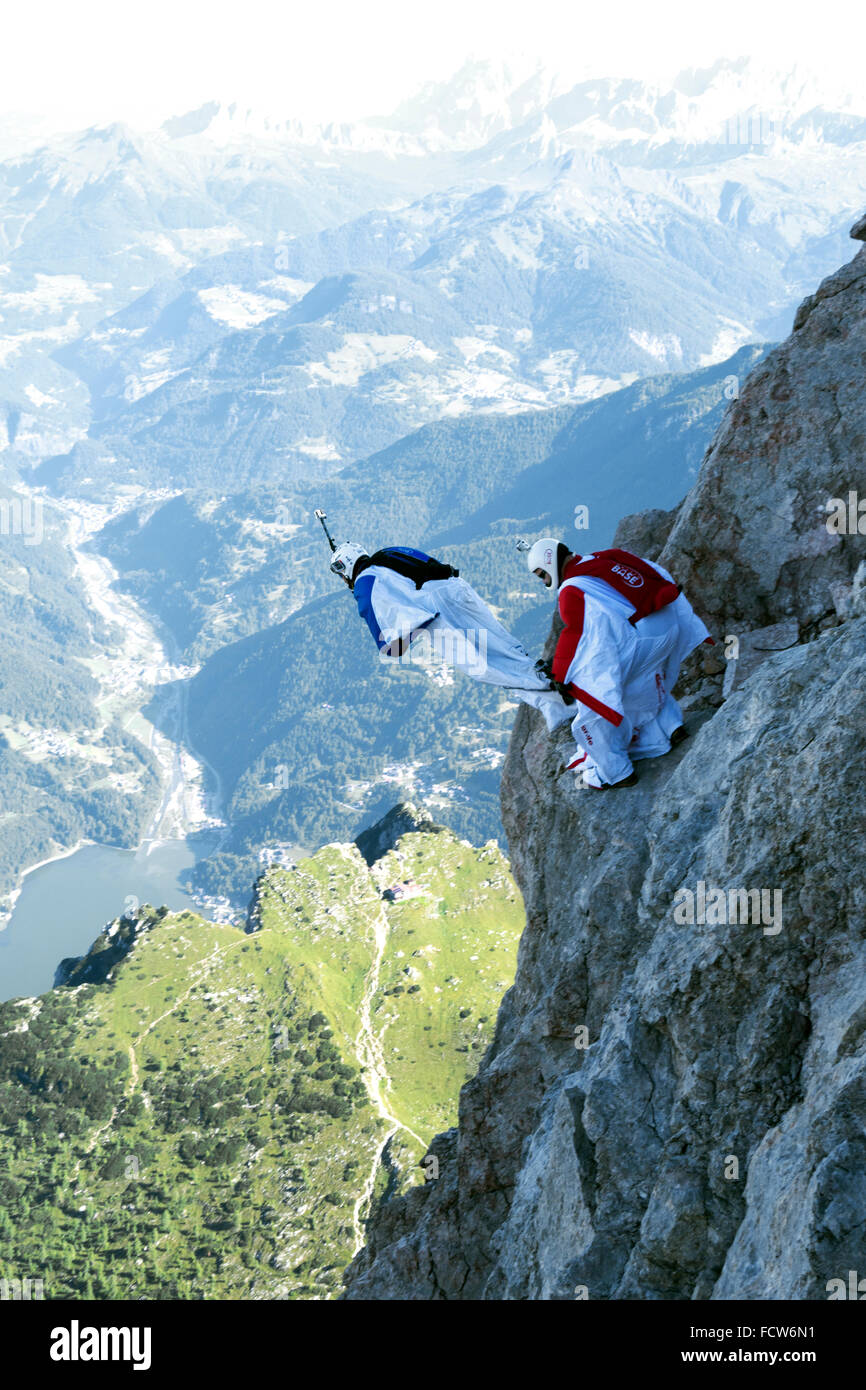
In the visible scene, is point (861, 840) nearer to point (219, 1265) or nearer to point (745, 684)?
point (745, 684)

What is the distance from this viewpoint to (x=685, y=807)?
15.9 m

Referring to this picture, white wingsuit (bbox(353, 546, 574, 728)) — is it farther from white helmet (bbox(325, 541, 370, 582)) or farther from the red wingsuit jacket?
the red wingsuit jacket

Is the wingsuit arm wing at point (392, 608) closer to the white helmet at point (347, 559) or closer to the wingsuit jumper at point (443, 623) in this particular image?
the wingsuit jumper at point (443, 623)

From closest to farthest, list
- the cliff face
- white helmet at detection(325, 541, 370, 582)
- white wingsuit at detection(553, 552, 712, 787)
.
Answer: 1. the cliff face
2. white wingsuit at detection(553, 552, 712, 787)
3. white helmet at detection(325, 541, 370, 582)

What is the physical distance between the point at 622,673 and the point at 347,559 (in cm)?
644

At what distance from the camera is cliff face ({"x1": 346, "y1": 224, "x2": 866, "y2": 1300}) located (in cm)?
1116

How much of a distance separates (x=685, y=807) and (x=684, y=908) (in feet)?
7.36

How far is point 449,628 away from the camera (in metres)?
19.7

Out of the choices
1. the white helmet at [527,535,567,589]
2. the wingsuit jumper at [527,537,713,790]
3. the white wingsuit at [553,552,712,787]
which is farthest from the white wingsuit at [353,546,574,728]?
the white helmet at [527,535,567,589]

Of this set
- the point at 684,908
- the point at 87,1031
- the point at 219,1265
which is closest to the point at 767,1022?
the point at 684,908

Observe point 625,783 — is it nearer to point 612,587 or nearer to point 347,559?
point 612,587

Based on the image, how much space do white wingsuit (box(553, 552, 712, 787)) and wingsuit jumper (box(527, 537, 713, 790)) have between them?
0.02 metres

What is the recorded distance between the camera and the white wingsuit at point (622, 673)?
57.7 feet

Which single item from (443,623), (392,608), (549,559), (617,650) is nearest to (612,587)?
(617,650)
